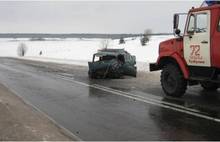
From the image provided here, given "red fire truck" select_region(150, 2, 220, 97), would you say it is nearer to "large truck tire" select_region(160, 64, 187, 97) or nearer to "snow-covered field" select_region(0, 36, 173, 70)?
"large truck tire" select_region(160, 64, 187, 97)

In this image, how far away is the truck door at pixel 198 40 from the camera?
1238cm

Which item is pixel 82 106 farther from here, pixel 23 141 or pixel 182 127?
pixel 23 141

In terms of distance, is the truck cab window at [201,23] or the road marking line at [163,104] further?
the truck cab window at [201,23]

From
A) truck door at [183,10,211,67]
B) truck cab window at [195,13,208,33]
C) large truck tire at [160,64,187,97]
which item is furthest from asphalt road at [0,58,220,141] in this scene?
truck cab window at [195,13,208,33]

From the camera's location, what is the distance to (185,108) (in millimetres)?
11594

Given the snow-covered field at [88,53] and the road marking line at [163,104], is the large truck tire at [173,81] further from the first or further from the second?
the snow-covered field at [88,53]

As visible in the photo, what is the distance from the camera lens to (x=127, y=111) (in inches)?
451

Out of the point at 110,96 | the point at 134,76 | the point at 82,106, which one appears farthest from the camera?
the point at 134,76

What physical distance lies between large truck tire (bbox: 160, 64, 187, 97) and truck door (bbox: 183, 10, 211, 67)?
2.29ft

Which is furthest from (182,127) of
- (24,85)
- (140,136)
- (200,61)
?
(24,85)

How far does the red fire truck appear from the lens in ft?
40.0

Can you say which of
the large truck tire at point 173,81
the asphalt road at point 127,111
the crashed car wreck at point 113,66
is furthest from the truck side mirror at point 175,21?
the crashed car wreck at point 113,66

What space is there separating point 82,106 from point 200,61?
3492 millimetres

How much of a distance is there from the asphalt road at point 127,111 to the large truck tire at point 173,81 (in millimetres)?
286
